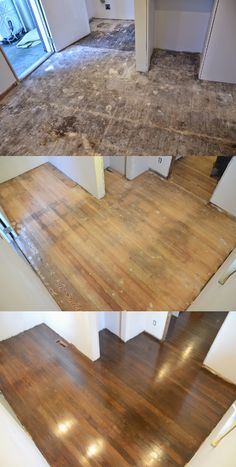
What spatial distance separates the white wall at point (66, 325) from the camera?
2008 mm

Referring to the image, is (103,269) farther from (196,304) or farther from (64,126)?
(64,126)

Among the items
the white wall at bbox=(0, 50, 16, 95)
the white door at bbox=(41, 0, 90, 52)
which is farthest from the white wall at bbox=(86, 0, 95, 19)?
the white wall at bbox=(0, 50, 16, 95)

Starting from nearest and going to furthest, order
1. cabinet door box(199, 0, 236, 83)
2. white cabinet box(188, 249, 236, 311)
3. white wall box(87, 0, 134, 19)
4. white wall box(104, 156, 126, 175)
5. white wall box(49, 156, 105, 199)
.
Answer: white cabinet box(188, 249, 236, 311), white wall box(49, 156, 105, 199), white wall box(104, 156, 126, 175), cabinet door box(199, 0, 236, 83), white wall box(87, 0, 134, 19)

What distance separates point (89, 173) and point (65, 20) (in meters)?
3.93

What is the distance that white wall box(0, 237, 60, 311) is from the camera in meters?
1.27

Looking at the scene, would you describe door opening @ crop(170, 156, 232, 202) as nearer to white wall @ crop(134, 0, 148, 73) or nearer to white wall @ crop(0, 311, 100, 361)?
white wall @ crop(0, 311, 100, 361)

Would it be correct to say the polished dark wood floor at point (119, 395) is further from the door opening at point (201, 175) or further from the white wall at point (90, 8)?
the white wall at point (90, 8)

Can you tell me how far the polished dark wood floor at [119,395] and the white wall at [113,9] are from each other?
6.31 meters

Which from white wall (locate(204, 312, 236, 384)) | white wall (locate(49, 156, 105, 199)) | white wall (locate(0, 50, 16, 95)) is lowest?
white wall (locate(204, 312, 236, 384))

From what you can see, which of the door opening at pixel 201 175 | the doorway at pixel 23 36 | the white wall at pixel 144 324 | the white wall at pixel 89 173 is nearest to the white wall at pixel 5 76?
the doorway at pixel 23 36

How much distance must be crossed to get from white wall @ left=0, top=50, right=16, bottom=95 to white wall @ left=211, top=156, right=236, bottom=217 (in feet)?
11.3

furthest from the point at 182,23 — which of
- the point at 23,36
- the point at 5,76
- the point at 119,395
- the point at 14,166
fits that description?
the point at 119,395

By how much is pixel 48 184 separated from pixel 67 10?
156 inches

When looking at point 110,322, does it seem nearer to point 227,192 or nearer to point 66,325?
point 66,325
